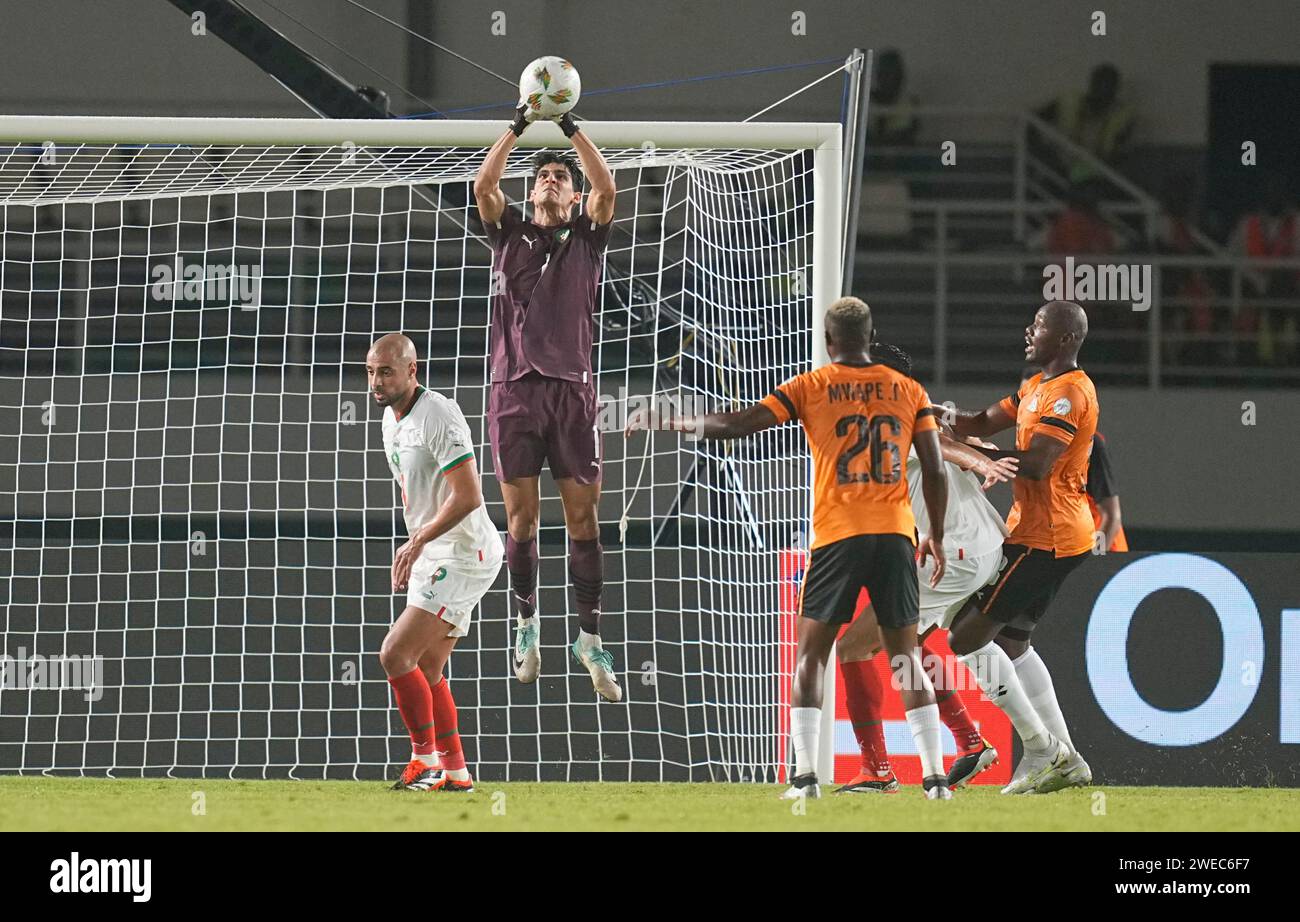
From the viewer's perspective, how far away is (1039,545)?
6.80m

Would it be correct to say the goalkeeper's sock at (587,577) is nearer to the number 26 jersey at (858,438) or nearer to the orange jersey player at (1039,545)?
the number 26 jersey at (858,438)

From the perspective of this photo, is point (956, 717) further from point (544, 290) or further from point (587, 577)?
point (544, 290)

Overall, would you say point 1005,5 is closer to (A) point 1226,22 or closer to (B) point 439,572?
(A) point 1226,22

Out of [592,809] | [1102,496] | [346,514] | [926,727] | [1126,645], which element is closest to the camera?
[926,727]

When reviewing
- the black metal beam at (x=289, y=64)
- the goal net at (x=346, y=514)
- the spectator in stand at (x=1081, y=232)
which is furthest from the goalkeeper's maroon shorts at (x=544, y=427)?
the spectator in stand at (x=1081, y=232)

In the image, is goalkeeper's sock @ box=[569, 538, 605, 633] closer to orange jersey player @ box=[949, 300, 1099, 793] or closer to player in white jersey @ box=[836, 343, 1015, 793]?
player in white jersey @ box=[836, 343, 1015, 793]

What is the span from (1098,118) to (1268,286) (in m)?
1.88

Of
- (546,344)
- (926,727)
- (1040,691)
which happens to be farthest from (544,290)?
(1040,691)

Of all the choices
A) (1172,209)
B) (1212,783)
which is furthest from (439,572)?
(1172,209)

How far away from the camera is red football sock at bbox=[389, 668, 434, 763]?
6.73 meters

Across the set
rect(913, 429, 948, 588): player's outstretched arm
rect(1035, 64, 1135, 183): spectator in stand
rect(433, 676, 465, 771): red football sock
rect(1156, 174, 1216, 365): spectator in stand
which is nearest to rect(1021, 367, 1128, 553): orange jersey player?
rect(913, 429, 948, 588): player's outstretched arm

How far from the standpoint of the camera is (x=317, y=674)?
8.95m

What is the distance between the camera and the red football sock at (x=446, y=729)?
687cm

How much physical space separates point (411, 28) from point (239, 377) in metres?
4.01
